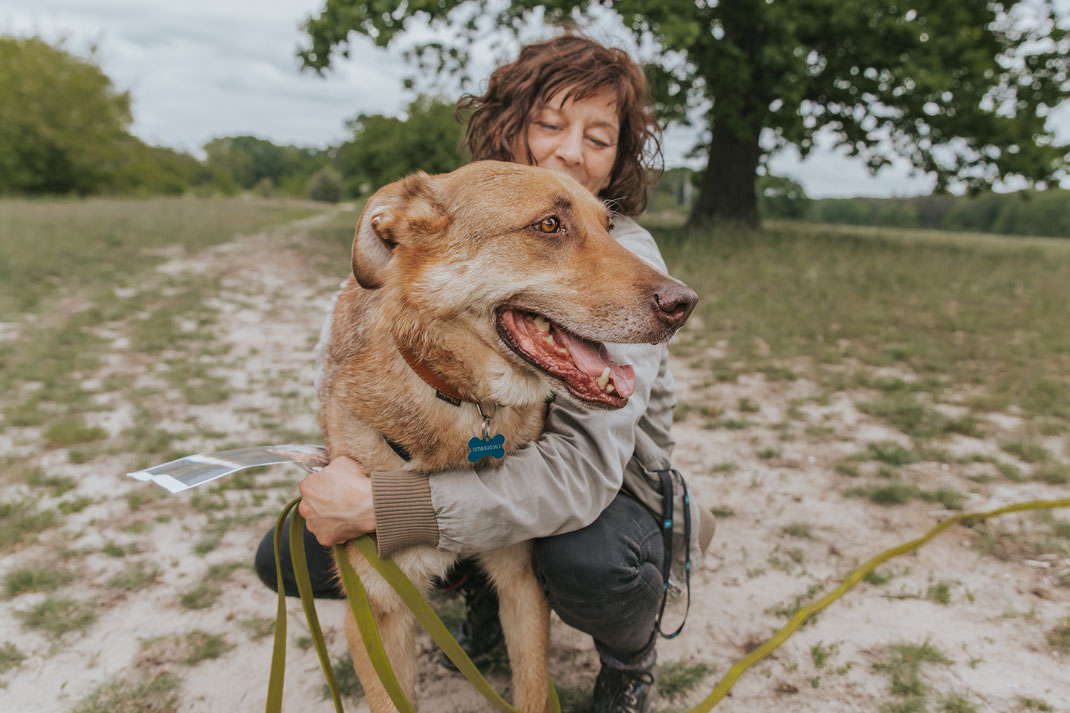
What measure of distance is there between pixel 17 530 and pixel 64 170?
141 ft

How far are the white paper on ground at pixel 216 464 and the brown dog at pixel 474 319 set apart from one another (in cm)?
19

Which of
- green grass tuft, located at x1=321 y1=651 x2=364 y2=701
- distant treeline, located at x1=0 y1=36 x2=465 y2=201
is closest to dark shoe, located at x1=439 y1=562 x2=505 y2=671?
green grass tuft, located at x1=321 y1=651 x2=364 y2=701

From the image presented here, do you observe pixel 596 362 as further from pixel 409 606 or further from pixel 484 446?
pixel 409 606

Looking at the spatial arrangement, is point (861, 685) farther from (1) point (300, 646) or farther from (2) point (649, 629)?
(1) point (300, 646)

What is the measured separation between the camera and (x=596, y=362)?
1882mm

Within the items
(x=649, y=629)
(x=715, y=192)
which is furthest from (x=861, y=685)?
(x=715, y=192)

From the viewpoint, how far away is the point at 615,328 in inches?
70.3

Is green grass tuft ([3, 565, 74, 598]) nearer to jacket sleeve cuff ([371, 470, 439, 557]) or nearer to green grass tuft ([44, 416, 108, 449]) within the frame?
green grass tuft ([44, 416, 108, 449])

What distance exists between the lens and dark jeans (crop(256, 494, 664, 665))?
203cm

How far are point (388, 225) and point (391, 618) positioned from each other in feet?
4.03

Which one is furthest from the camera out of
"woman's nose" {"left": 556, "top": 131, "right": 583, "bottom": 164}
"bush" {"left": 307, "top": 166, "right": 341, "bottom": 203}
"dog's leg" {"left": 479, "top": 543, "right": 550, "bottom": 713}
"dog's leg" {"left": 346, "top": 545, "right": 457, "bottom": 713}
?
"bush" {"left": 307, "top": 166, "right": 341, "bottom": 203}

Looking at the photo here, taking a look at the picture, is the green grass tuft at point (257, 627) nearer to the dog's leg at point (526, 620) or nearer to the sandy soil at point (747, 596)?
the sandy soil at point (747, 596)

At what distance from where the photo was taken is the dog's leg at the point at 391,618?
79.4 inches

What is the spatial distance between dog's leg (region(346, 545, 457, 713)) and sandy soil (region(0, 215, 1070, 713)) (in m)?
0.43
